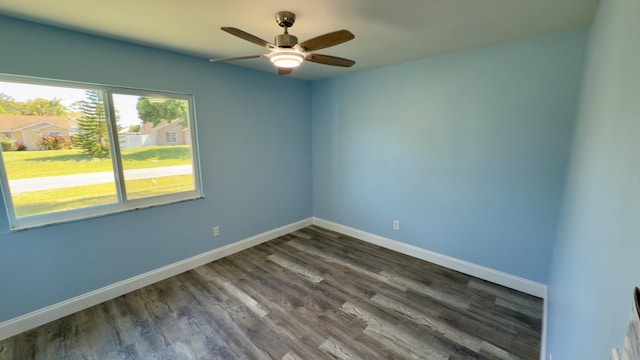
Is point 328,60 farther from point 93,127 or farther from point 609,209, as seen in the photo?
point 93,127

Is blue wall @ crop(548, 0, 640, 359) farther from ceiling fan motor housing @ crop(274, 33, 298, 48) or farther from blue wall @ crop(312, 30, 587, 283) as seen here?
ceiling fan motor housing @ crop(274, 33, 298, 48)

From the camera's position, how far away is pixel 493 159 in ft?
8.68

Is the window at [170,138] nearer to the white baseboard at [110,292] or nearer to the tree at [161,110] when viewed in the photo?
the tree at [161,110]

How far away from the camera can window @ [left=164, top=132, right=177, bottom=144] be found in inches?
112

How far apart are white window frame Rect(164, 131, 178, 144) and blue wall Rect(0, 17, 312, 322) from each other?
0.25 m

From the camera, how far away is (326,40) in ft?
5.37

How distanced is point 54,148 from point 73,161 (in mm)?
160

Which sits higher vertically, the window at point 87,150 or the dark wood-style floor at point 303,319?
the window at point 87,150

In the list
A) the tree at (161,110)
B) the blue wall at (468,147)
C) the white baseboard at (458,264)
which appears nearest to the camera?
the blue wall at (468,147)

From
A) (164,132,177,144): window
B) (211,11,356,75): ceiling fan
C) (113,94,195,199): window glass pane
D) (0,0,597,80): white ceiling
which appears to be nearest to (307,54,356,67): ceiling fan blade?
Result: (211,11,356,75): ceiling fan

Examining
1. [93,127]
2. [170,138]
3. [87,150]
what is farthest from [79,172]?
Answer: [170,138]

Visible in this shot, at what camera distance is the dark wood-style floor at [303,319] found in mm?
1930

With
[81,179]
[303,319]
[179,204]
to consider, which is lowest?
[303,319]

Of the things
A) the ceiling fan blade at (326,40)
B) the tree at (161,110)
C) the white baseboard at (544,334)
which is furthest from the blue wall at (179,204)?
the white baseboard at (544,334)
